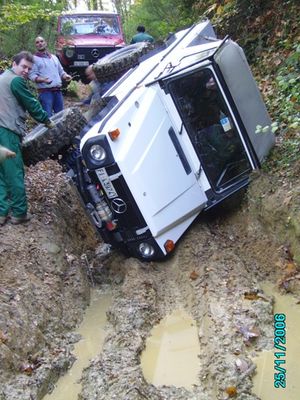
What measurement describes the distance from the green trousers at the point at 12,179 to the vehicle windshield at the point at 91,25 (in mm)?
7868

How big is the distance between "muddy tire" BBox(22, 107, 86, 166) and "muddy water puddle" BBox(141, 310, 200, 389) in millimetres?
2264

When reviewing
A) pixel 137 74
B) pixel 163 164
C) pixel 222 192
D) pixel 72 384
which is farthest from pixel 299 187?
pixel 72 384

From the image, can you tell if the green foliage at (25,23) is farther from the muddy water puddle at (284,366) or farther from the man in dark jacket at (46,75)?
the muddy water puddle at (284,366)

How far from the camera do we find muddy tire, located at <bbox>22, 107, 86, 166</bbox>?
19.3ft

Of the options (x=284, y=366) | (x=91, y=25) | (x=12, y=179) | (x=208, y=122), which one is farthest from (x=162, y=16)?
(x=284, y=366)

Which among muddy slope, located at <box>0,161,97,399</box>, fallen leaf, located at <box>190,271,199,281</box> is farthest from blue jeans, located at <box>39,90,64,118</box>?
fallen leaf, located at <box>190,271,199,281</box>

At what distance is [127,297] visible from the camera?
16.9 ft

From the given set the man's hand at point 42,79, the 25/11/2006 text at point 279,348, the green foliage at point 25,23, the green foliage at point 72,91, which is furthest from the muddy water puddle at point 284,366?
the green foliage at point 72,91

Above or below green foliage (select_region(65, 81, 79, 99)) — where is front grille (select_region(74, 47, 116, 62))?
above

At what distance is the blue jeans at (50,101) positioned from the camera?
858cm

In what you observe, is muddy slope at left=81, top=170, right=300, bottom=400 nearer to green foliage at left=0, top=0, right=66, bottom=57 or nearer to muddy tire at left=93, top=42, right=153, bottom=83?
muddy tire at left=93, top=42, right=153, bottom=83

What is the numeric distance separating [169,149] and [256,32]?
515 cm

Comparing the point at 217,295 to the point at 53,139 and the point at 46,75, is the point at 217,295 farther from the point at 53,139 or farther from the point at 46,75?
the point at 46,75

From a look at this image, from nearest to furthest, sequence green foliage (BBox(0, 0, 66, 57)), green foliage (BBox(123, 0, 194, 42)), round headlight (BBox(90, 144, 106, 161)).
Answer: round headlight (BBox(90, 144, 106, 161)) < green foliage (BBox(0, 0, 66, 57)) < green foliage (BBox(123, 0, 194, 42))
